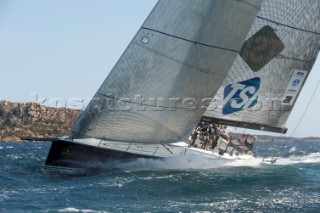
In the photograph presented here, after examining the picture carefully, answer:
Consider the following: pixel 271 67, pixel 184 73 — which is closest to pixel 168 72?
pixel 184 73

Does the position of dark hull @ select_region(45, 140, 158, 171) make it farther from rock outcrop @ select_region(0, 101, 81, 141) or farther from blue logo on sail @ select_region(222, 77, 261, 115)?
rock outcrop @ select_region(0, 101, 81, 141)

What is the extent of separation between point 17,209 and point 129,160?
758 cm

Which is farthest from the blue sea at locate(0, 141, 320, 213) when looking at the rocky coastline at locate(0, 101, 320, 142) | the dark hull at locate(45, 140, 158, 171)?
the rocky coastline at locate(0, 101, 320, 142)

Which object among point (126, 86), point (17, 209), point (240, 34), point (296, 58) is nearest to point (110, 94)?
point (126, 86)

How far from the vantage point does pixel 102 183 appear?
55.5 ft

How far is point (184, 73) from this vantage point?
20.0m

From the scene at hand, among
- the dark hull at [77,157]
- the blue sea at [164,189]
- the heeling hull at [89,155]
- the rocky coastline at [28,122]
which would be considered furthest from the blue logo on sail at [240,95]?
the rocky coastline at [28,122]

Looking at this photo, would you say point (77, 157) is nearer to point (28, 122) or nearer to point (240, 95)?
point (240, 95)

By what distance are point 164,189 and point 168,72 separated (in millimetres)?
5309

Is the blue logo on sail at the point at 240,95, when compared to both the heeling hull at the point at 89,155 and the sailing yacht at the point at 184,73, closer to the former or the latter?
the sailing yacht at the point at 184,73

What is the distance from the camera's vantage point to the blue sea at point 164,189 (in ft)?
44.8

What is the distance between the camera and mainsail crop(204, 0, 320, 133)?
22.1m

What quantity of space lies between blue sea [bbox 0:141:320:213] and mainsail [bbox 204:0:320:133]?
8.39 feet

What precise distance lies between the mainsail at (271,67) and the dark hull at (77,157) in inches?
207
